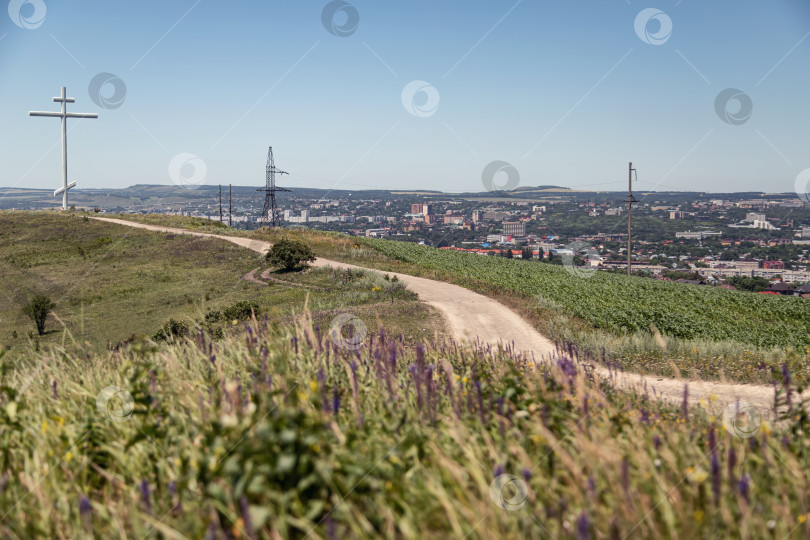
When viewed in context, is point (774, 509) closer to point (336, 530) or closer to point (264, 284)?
point (336, 530)

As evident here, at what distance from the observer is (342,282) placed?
27047 millimetres

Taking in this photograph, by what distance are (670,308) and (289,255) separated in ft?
65.0

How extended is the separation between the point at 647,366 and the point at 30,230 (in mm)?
55403

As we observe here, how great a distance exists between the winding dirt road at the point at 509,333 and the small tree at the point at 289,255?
687 centimetres

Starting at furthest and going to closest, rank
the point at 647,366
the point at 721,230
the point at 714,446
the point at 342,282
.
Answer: the point at 721,230, the point at 342,282, the point at 647,366, the point at 714,446

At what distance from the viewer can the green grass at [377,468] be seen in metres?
2.56

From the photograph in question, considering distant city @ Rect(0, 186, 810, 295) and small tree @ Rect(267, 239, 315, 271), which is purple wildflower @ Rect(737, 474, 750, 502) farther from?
distant city @ Rect(0, 186, 810, 295)

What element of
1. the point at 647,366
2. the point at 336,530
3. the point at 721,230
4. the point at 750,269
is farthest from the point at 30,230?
the point at 721,230

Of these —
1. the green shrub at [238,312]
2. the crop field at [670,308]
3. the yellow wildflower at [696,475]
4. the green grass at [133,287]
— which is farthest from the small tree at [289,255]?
the yellow wildflower at [696,475]

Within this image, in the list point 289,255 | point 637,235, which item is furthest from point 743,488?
point 637,235

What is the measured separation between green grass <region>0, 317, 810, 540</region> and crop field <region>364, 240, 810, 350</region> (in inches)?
562

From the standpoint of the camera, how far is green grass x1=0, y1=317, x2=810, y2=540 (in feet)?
8.41

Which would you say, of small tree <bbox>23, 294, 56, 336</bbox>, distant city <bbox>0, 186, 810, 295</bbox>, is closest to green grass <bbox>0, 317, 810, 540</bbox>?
small tree <bbox>23, 294, 56, 336</bbox>

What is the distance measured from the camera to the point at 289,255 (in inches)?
1242
